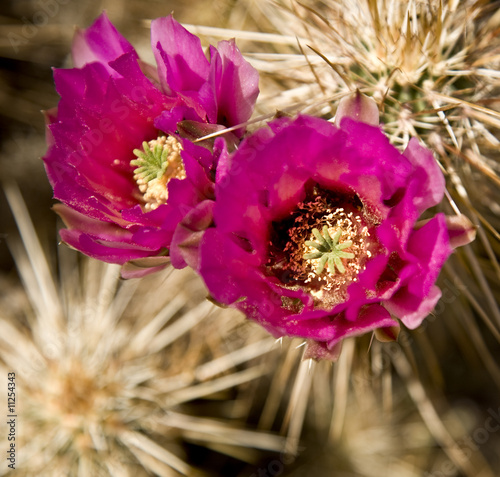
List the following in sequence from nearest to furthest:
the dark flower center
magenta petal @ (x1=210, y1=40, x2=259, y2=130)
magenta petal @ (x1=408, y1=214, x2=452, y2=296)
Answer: magenta petal @ (x1=408, y1=214, x2=452, y2=296), magenta petal @ (x1=210, y1=40, x2=259, y2=130), the dark flower center

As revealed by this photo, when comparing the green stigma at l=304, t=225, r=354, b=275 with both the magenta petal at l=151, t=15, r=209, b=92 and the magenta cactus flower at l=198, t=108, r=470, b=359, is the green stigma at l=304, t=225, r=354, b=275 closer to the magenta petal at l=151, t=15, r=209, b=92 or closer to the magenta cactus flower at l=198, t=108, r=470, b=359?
the magenta cactus flower at l=198, t=108, r=470, b=359

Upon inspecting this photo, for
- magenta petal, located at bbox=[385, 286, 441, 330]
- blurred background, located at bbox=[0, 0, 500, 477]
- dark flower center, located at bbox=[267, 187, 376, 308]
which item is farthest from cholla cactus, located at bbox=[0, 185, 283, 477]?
magenta petal, located at bbox=[385, 286, 441, 330]

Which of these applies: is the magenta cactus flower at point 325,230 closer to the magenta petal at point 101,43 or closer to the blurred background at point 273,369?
the magenta petal at point 101,43

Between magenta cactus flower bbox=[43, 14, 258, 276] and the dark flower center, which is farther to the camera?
the dark flower center

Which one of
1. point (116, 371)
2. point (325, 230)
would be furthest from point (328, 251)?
point (116, 371)

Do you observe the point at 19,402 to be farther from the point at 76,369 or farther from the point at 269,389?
the point at 269,389

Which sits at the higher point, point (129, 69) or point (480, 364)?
point (129, 69)

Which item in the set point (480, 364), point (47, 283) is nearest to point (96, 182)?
point (47, 283)

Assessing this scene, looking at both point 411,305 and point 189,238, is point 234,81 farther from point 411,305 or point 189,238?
point 411,305

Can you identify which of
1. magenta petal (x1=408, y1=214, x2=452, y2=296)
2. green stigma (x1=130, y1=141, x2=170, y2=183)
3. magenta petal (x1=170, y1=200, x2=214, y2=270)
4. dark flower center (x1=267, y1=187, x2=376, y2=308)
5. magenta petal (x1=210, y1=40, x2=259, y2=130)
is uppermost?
magenta petal (x1=210, y1=40, x2=259, y2=130)
